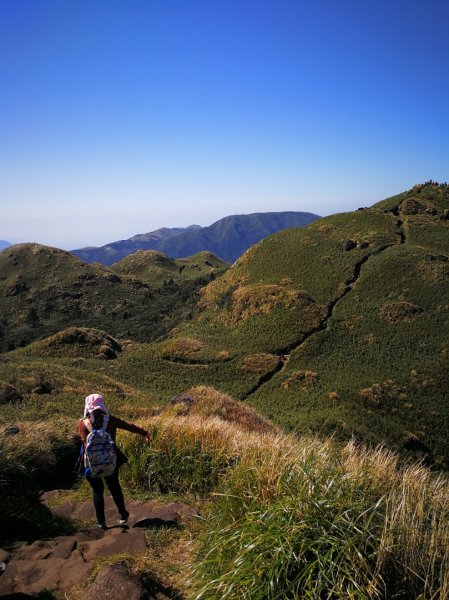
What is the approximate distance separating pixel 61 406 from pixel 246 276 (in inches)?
2327

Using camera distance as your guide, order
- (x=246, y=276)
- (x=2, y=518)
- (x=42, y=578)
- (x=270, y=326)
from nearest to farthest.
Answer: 1. (x=42, y=578)
2. (x=2, y=518)
3. (x=270, y=326)
4. (x=246, y=276)

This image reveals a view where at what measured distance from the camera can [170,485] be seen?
23.5 ft

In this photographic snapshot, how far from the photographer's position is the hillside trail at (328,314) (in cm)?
4657

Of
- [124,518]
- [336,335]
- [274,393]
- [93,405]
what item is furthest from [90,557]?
[336,335]

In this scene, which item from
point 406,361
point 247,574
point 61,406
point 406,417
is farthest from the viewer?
point 406,361

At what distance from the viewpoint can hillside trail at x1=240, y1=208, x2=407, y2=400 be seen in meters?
46.6

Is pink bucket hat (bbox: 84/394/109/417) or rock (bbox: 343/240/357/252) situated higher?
rock (bbox: 343/240/357/252)

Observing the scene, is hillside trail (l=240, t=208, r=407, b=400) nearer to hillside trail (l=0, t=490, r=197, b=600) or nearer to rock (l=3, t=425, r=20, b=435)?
rock (l=3, t=425, r=20, b=435)

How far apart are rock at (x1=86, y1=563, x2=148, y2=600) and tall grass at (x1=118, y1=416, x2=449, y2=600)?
0.55m

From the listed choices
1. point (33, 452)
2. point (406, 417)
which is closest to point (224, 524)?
point (33, 452)

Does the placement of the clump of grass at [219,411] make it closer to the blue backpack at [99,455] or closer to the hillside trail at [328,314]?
the blue backpack at [99,455]

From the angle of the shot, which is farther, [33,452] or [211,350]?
[211,350]

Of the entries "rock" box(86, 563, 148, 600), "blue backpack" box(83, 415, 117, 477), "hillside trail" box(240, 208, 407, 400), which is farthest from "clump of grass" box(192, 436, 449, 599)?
"hillside trail" box(240, 208, 407, 400)

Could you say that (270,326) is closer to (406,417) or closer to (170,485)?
(406,417)
